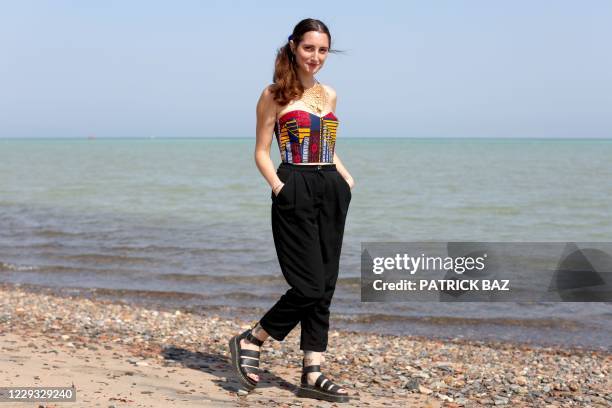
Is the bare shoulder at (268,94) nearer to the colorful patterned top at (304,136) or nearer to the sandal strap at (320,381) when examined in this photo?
the colorful patterned top at (304,136)

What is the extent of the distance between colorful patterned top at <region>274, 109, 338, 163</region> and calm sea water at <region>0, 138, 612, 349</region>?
5092mm

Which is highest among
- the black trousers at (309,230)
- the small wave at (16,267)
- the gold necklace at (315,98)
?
the gold necklace at (315,98)

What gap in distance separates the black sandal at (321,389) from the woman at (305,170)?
46 cm

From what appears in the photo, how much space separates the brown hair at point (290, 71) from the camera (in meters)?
4.73

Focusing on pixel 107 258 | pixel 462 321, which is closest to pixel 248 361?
pixel 462 321

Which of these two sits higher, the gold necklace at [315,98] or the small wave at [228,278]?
the gold necklace at [315,98]

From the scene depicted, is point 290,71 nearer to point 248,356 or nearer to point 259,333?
point 259,333

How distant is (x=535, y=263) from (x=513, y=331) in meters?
4.52

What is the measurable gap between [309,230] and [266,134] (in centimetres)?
66

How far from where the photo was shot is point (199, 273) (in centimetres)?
1288

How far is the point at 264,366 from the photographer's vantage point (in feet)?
20.8

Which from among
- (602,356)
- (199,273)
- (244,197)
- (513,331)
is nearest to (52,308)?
(199,273)

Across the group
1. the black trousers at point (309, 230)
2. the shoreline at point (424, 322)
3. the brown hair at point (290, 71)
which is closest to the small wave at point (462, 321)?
the shoreline at point (424, 322)

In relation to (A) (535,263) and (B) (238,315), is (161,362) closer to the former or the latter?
(B) (238,315)
